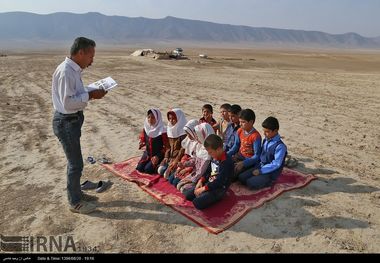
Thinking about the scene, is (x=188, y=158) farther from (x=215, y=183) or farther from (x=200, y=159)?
(x=215, y=183)

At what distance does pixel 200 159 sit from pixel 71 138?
6.09 feet

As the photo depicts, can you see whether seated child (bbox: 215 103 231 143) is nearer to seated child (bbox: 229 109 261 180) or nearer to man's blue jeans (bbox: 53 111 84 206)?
seated child (bbox: 229 109 261 180)

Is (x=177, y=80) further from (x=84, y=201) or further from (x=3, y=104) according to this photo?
(x=84, y=201)

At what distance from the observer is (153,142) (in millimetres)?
5895

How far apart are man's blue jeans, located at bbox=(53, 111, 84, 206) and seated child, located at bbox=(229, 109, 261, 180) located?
2452 mm

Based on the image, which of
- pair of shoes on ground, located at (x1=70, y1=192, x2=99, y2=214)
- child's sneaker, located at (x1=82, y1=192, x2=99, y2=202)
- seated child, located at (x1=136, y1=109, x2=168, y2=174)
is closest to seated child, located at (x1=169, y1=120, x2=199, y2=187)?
seated child, located at (x1=136, y1=109, x2=168, y2=174)

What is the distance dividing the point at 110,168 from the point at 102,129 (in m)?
2.94

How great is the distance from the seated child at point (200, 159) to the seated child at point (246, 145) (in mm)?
683

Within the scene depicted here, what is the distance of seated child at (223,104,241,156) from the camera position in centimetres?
600

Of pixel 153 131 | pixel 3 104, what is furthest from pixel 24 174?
pixel 3 104

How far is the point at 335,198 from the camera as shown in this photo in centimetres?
498

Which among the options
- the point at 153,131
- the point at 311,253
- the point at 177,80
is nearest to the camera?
the point at 311,253

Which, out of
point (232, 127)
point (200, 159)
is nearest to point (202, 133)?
point (200, 159)

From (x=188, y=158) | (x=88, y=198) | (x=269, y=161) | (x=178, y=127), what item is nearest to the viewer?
(x=88, y=198)
